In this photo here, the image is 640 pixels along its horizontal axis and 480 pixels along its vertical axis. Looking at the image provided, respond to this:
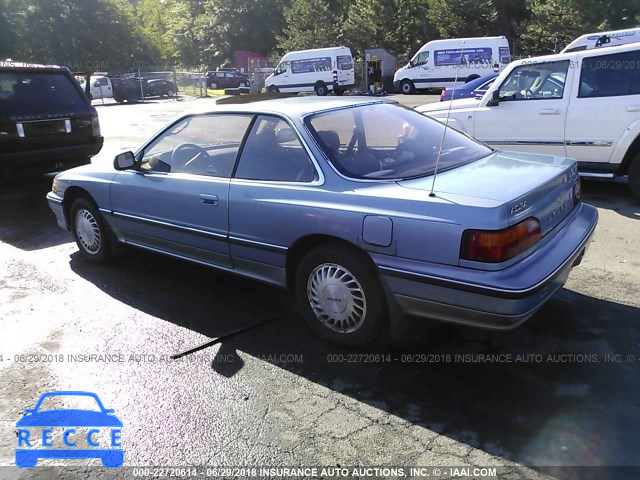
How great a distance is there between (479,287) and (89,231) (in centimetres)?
381

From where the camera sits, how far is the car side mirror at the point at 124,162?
14.6 ft

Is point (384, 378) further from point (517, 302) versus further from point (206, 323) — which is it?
point (206, 323)

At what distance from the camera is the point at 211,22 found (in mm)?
59406

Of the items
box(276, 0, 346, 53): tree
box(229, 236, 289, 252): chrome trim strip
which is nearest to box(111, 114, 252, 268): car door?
box(229, 236, 289, 252): chrome trim strip

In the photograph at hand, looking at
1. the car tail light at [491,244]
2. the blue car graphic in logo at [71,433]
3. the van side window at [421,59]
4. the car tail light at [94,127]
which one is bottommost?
the blue car graphic in logo at [71,433]

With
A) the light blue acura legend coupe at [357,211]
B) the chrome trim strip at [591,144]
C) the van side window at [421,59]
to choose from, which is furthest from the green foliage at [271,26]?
the light blue acura legend coupe at [357,211]

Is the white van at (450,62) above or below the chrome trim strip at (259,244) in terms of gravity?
above

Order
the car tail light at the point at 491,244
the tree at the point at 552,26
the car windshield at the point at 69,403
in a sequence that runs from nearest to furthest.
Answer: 1. the car tail light at the point at 491,244
2. the car windshield at the point at 69,403
3. the tree at the point at 552,26

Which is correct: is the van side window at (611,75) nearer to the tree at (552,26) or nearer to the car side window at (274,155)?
the car side window at (274,155)

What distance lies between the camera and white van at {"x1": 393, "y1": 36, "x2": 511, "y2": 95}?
24688 mm

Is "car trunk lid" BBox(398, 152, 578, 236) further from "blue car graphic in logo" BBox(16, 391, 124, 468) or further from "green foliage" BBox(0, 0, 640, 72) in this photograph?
"green foliage" BBox(0, 0, 640, 72)

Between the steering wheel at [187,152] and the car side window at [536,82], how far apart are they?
476cm

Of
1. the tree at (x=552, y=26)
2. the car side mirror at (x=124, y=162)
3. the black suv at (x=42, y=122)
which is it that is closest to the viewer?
the car side mirror at (x=124, y=162)

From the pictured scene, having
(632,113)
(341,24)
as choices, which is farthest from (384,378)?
(341,24)
